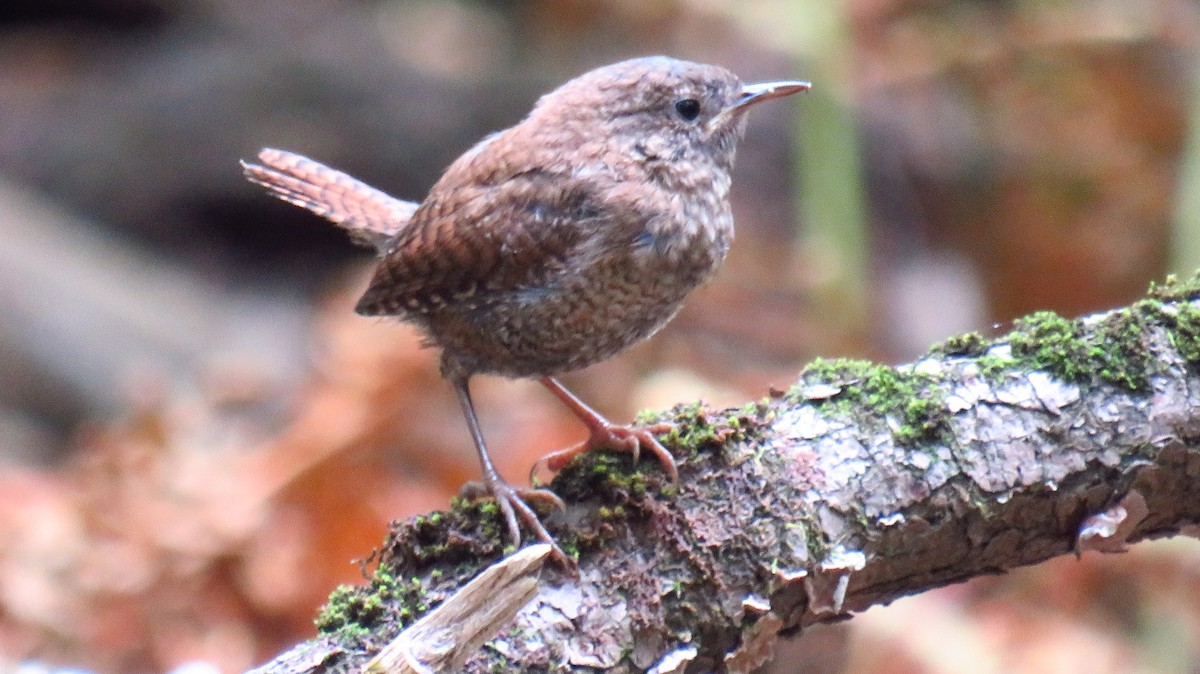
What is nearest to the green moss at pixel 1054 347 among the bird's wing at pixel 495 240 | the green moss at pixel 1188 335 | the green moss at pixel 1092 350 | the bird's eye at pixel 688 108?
the green moss at pixel 1092 350

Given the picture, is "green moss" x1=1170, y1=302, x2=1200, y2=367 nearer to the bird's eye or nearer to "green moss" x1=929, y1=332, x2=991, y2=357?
"green moss" x1=929, y1=332, x2=991, y2=357

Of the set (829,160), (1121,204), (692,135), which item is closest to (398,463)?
(692,135)

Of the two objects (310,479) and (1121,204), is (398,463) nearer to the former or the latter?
(310,479)

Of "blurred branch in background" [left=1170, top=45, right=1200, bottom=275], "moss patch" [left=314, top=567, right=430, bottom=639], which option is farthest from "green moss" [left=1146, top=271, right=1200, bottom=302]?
"blurred branch in background" [left=1170, top=45, right=1200, bottom=275]

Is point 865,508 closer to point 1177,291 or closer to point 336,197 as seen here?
point 1177,291

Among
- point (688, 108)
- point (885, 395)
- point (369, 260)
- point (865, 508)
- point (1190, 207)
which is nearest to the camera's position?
point (865, 508)

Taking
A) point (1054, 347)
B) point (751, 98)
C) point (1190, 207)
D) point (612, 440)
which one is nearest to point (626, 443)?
point (612, 440)

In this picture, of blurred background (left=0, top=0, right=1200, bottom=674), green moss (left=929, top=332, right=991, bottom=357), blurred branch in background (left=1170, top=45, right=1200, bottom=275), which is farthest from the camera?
blurred branch in background (left=1170, top=45, right=1200, bottom=275)

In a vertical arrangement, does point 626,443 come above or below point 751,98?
below
